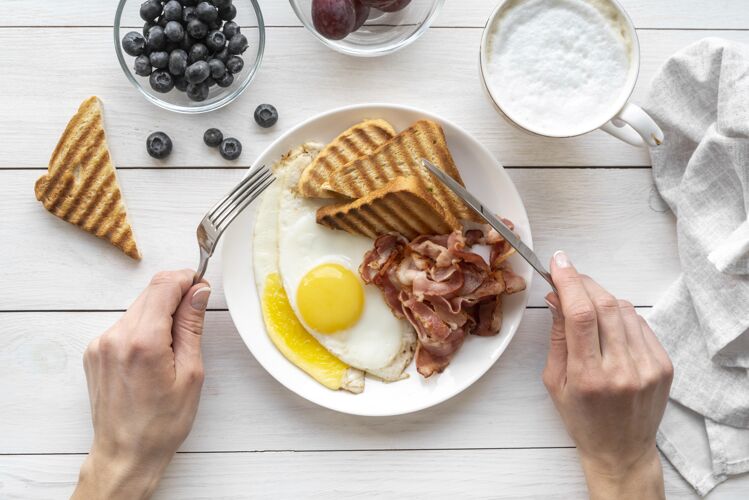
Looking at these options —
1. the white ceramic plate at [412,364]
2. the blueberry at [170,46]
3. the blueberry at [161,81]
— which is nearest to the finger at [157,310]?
the white ceramic plate at [412,364]

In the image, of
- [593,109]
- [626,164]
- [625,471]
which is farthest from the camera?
[626,164]

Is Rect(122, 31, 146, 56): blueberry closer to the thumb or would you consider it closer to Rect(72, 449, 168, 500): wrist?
the thumb

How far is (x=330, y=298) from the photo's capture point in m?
1.81

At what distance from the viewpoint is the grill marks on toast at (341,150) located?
182cm

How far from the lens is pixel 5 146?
1.93m

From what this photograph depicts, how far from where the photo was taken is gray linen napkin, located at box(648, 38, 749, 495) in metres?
1.79

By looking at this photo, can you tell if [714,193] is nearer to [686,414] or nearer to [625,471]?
[686,414]

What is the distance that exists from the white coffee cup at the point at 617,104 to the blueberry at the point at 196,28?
2.34ft

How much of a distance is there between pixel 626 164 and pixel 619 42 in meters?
0.39

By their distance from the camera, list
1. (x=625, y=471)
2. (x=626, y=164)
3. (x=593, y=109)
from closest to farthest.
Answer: (x=593, y=109) → (x=625, y=471) → (x=626, y=164)

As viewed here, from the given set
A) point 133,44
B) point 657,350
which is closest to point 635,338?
point 657,350

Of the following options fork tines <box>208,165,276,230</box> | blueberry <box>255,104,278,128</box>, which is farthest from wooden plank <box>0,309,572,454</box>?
blueberry <box>255,104,278,128</box>

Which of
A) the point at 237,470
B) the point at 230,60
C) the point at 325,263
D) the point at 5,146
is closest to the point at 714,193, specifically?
the point at 325,263

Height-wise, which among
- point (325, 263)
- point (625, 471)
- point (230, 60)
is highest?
point (230, 60)
